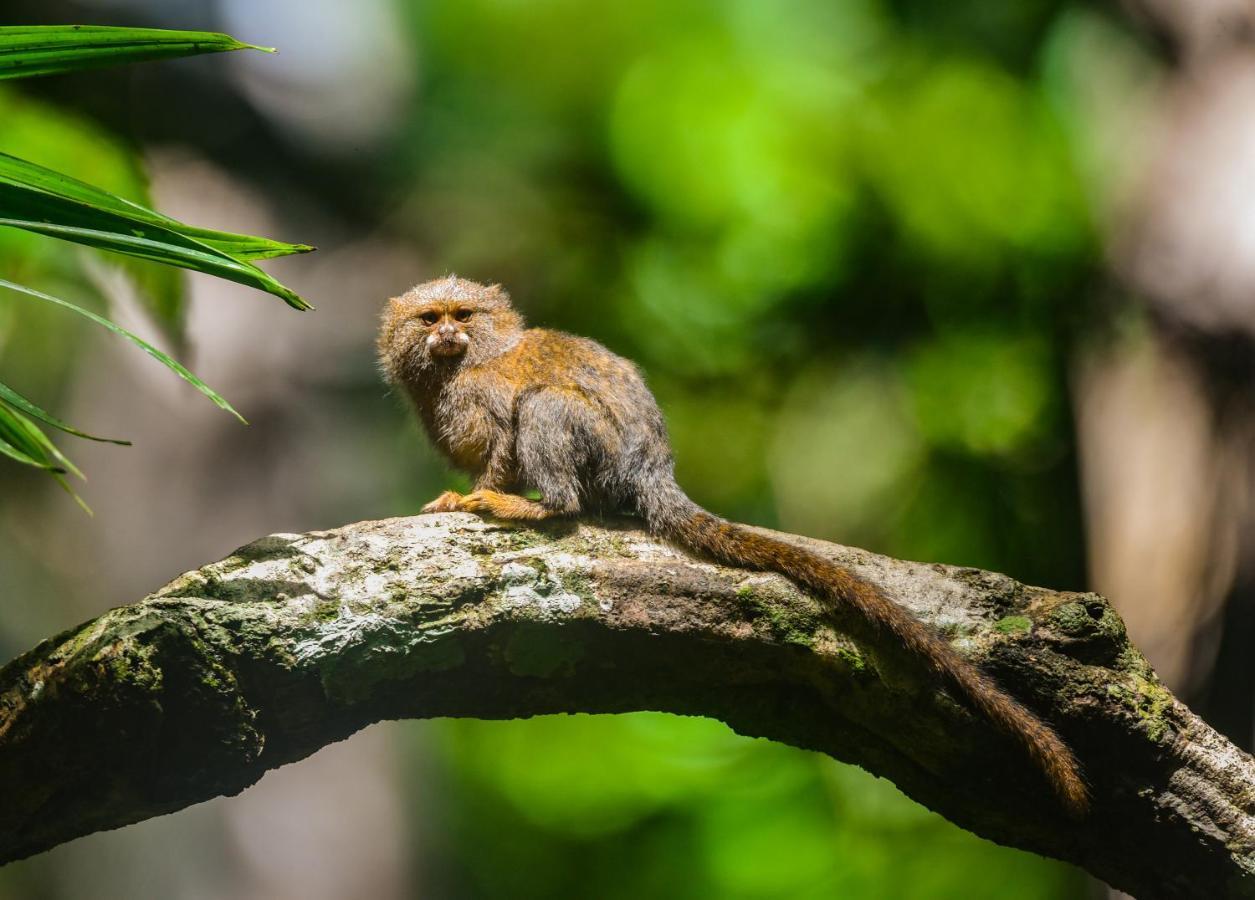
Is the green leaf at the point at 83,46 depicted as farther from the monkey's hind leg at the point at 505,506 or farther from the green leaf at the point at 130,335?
the monkey's hind leg at the point at 505,506

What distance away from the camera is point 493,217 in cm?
573

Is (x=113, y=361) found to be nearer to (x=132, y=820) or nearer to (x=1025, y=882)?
(x=132, y=820)

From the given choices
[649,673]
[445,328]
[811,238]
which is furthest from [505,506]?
[811,238]

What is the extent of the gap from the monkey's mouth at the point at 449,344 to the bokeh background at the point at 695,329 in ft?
6.32

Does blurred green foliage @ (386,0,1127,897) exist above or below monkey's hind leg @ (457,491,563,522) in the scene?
above

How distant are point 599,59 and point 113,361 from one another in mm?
2923

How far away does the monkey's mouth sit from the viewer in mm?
3461

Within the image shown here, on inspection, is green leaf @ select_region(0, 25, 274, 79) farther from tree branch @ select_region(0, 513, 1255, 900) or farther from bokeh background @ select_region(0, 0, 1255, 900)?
bokeh background @ select_region(0, 0, 1255, 900)

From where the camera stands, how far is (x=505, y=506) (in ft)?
9.52

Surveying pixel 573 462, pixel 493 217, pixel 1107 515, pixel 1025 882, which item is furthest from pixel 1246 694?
pixel 493 217

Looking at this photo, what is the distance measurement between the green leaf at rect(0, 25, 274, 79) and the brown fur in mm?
1441

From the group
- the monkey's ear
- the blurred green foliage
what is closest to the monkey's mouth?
the monkey's ear

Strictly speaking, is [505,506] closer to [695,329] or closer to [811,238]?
[695,329]

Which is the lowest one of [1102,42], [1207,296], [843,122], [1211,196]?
[1207,296]
